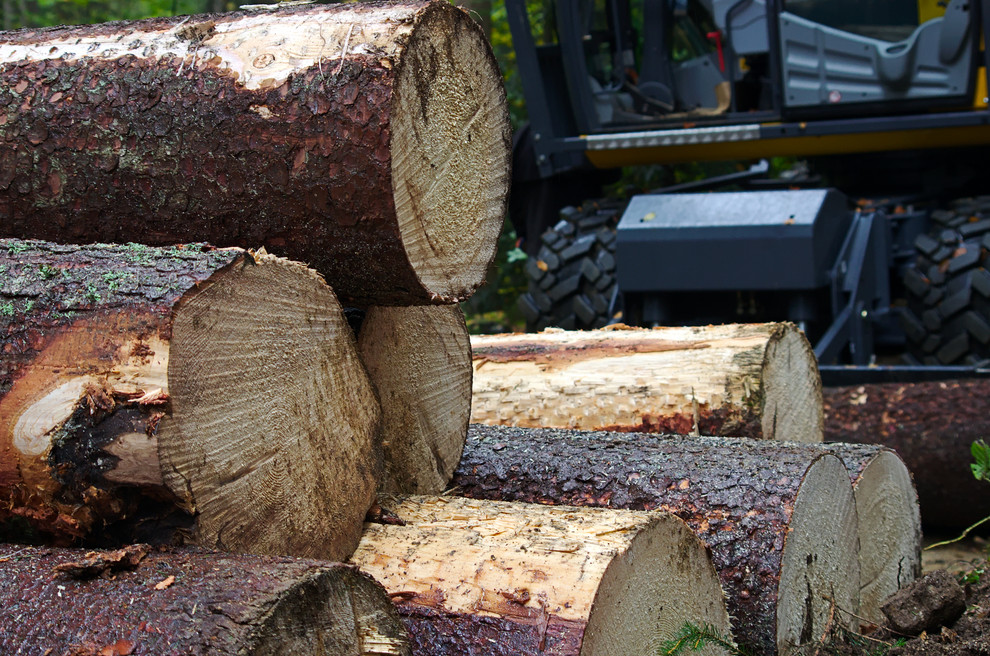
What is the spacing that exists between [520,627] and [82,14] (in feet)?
43.5

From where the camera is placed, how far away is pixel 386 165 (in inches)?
66.2

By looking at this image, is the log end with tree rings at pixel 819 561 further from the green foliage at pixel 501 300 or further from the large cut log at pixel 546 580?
the green foliage at pixel 501 300

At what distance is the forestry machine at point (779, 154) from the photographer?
4.70 meters

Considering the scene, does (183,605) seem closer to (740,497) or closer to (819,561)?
(740,497)

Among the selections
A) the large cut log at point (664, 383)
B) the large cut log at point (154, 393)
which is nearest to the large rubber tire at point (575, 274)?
the large cut log at point (664, 383)

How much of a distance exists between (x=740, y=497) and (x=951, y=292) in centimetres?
359

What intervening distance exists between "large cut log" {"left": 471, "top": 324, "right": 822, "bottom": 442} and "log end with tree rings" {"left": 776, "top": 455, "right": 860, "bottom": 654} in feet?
1.76

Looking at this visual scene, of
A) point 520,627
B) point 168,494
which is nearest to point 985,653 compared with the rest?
point 520,627

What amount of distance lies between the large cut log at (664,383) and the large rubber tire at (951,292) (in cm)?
220

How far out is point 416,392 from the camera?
2209mm

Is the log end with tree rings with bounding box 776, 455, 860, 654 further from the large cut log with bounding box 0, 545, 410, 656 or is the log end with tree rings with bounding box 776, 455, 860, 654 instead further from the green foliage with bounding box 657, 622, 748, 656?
the large cut log with bounding box 0, 545, 410, 656

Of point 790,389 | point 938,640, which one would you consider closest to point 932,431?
point 790,389

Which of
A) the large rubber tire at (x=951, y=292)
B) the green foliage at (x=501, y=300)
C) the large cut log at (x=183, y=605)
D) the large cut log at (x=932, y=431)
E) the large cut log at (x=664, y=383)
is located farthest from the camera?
the green foliage at (x=501, y=300)

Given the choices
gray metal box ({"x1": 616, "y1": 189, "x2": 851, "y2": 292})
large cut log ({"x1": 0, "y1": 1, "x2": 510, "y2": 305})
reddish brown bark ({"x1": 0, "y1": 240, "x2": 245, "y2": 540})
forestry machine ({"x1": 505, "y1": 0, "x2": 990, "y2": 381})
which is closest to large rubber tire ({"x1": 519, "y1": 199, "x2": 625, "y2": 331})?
forestry machine ({"x1": 505, "y1": 0, "x2": 990, "y2": 381})
